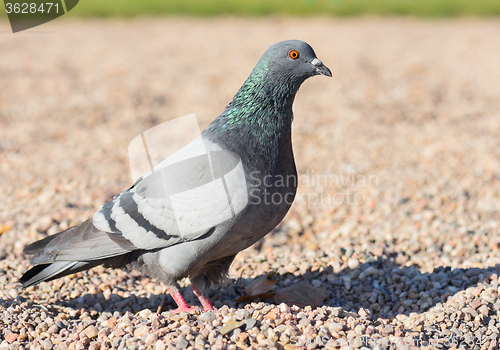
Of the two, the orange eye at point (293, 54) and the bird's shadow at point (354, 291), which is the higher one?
the orange eye at point (293, 54)

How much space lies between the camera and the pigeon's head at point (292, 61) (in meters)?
3.08

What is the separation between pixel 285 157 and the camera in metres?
3.06

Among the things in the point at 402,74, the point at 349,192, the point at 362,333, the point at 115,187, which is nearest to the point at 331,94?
the point at 402,74

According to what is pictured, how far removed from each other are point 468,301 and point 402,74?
8.06 meters

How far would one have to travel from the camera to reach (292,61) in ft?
10.2

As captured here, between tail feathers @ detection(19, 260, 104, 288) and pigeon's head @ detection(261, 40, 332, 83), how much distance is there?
1.73 metres

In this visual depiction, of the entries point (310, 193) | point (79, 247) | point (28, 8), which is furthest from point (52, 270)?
point (28, 8)

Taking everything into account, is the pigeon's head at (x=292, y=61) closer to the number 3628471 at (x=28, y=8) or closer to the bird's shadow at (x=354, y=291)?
the bird's shadow at (x=354, y=291)

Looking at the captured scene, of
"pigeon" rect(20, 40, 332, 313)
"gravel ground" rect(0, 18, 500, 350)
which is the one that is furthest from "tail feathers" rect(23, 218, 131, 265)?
"gravel ground" rect(0, 18, 500, 350)

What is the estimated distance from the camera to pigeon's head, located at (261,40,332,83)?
3.08 m

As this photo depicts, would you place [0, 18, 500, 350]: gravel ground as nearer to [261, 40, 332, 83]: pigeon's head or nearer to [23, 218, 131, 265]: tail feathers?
[23, 218, 131, 265]: tail feathers

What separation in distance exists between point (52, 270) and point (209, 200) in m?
1.24

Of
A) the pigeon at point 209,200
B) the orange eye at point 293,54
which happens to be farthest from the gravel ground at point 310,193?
the orange eye at point 293,54

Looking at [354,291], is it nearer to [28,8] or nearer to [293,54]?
[293,54]
